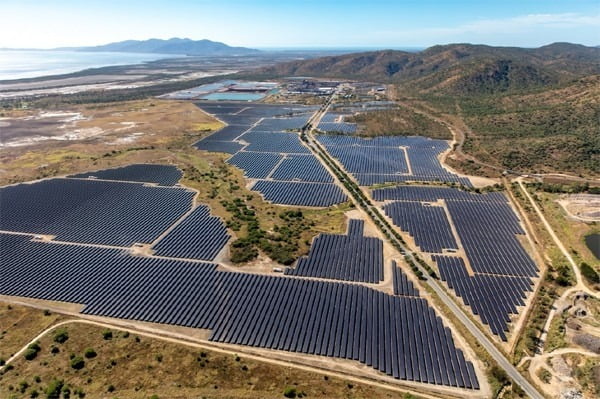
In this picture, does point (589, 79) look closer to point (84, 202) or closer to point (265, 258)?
point (265, 258)

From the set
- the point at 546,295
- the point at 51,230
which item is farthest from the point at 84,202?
the point at 546,295

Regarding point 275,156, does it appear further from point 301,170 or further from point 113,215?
point 113,215

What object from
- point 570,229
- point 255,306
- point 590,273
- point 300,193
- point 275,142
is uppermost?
point 275,142

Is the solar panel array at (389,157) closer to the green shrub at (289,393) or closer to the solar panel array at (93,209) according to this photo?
the solar panel array at (93,209)

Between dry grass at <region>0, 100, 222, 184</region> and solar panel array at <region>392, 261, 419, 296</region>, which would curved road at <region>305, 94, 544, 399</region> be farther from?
dry grass at <region>0, 100, 222, 184</region>

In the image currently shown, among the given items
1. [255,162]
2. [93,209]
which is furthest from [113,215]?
[255,162]

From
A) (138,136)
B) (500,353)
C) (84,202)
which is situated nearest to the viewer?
(500,353)
